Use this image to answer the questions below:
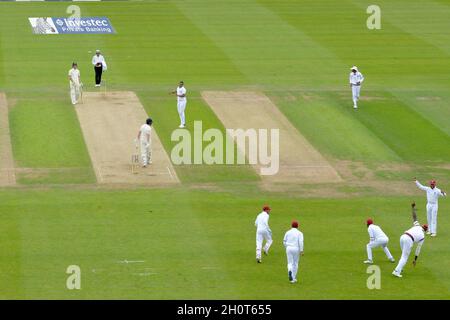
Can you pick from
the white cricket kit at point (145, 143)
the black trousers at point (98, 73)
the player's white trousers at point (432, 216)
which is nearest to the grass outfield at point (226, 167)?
the black trousers at point (98, 73)

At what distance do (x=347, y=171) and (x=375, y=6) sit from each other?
34.1 metres

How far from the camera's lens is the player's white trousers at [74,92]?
172ft

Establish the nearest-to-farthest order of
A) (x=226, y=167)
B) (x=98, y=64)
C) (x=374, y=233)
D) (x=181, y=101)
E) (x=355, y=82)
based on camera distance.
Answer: (x=374, y=233) < (x=226, y=167) < (x=181, y=101) < (x=355, y=82) < (x=98, y=64)

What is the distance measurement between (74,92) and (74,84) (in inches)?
14.2

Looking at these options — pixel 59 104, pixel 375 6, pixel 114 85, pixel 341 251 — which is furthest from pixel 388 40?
pixel 341 251

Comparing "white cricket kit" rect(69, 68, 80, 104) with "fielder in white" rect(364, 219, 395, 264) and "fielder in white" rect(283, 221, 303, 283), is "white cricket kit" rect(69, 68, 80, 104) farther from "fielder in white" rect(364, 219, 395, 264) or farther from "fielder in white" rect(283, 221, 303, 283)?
"fielder in white" rect(283, 221, 303, 283)

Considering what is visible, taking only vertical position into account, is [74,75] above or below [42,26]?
below

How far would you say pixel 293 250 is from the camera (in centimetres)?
3322

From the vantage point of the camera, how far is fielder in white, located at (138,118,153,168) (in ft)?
145

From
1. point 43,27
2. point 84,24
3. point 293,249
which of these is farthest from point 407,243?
point 43,27

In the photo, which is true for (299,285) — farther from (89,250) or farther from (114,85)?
(114,85)

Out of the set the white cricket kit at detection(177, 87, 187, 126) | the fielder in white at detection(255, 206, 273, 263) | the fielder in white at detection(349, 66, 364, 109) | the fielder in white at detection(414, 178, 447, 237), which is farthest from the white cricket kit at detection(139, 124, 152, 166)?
the fielder in white at detection(349, 66, 364, 109)

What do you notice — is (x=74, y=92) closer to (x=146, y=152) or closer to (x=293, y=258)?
(x=146, y=152)
